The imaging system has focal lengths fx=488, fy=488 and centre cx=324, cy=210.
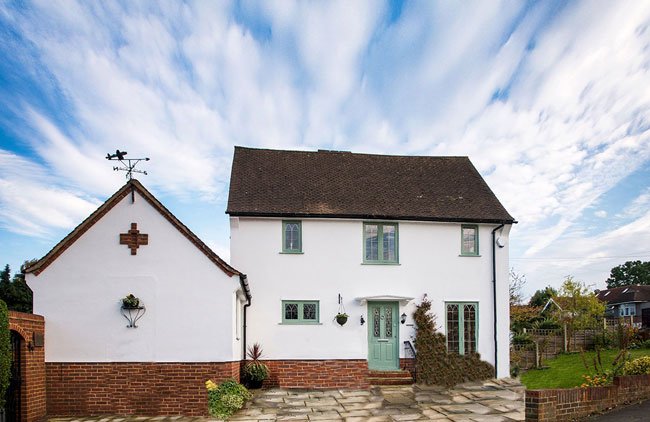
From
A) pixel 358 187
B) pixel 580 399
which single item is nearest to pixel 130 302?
pixel 358 187

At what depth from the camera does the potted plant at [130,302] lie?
12.0 m

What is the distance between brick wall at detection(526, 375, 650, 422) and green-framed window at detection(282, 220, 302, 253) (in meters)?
8.83

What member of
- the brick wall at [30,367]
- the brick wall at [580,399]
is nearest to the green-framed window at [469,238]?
the brick wall at [580,399]

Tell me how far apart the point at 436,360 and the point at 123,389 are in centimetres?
972

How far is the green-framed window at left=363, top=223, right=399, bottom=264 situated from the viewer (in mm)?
16953

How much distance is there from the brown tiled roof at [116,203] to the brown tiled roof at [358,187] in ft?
11.6

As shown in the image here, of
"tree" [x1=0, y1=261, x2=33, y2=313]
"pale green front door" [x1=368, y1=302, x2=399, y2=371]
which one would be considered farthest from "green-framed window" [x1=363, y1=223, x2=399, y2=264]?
"tree" [x1=0, y1=261, x2=33, y2=313]

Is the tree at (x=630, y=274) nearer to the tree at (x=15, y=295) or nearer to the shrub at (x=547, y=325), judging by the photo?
the shrub at (x=547, y=325)

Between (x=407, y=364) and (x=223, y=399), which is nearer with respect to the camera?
(x=223, y=399)

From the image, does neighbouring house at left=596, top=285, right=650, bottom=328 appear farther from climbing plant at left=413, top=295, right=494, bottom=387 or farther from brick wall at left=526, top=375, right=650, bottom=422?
brick wall at left=526, top=375, right=650, bottom=422

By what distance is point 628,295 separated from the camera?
185 ft

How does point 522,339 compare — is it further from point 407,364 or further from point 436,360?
point 407,364

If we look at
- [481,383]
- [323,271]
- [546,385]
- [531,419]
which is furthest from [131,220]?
[546,385]

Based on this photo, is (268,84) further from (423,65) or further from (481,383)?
(481,383)
